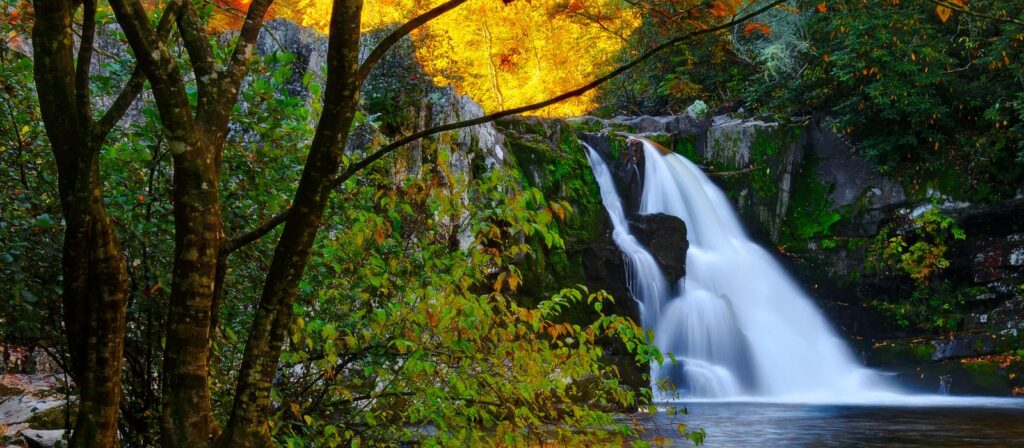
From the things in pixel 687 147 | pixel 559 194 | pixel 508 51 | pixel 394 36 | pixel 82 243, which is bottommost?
pixel 82 243

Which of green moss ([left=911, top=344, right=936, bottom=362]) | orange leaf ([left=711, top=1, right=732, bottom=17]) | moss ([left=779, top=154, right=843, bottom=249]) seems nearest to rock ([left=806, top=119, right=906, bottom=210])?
moss ([left=779, top=154, right=843, bottom=249])

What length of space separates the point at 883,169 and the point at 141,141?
17.7 m

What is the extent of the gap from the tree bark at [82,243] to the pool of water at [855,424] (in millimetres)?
6608

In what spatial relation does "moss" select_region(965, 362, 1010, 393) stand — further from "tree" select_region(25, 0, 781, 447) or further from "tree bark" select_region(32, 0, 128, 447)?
"tree bark" select_region(32, 0, 128, 447)

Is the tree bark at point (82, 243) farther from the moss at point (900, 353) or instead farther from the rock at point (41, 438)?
the moss at point (900, 353)

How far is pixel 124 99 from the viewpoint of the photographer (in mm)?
2629

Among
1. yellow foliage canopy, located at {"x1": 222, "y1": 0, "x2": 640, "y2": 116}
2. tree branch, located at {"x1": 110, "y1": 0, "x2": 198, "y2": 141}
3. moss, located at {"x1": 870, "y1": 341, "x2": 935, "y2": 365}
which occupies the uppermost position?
yellow foliage canopy, located at {"x1": 222, "y1": 0, "x2": 640, "y2": 116}

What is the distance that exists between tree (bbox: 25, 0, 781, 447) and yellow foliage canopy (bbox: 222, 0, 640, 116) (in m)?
20.5

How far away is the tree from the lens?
2229mm

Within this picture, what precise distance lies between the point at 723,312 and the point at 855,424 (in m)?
5.10

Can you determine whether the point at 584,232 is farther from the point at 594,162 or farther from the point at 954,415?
the point at 954,415

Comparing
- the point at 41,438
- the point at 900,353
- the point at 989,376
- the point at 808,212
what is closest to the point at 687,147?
the point at 808,212

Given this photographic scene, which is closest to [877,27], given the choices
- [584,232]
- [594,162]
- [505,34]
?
[594,162]

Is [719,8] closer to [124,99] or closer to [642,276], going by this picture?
[124,99]
